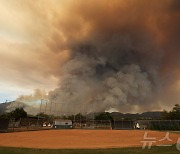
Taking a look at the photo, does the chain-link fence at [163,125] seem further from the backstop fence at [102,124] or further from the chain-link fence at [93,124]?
the chain-link fence at [93,124]

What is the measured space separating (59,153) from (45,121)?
58169 mm

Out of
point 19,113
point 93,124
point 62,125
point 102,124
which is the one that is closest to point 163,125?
point 102,124

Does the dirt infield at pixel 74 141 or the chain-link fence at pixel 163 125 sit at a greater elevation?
the chain-link fence at pixel 163 125

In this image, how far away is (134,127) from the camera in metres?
57.8

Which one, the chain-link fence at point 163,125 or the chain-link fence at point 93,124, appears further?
the chain-link fence at point 93,124

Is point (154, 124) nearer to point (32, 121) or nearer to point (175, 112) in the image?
point (32, 121)

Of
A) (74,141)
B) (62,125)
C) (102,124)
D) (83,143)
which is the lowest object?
(83,143)

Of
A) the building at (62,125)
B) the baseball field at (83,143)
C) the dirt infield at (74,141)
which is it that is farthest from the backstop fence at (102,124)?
the baseball field at (83,143)

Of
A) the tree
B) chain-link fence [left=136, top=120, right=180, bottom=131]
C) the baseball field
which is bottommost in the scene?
the baseball field

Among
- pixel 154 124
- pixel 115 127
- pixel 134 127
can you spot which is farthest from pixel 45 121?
pixel 154 124

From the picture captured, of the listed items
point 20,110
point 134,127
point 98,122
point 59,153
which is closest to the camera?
point 59,153

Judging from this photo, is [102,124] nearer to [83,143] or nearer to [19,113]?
[19,113]

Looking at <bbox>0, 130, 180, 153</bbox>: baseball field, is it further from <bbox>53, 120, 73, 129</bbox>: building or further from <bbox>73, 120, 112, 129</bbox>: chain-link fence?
<bbox>73, 120, 112, 129</bbox>: chain-link fence

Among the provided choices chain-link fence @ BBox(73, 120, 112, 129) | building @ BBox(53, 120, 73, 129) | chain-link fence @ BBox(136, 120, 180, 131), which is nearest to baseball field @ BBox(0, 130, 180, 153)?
chain-link fence @ BBox(136, 120, 180, 131)
